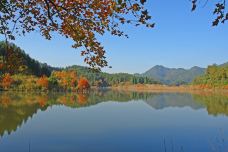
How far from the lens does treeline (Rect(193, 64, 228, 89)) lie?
103088 mm

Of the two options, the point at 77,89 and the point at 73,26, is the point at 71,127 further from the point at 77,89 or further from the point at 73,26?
the point at 77,89

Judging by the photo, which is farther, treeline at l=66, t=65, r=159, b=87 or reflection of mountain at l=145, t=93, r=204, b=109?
treeline at l=66, t=65, r=159, b=87

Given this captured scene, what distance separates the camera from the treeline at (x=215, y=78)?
103088 mm

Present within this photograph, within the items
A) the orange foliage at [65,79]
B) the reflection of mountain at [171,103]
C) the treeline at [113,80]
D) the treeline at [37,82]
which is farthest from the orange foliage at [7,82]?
the treeline at [113,80]

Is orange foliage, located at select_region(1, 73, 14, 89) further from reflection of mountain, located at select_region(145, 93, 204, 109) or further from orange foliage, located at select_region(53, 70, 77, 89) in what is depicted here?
reflection of mountain, located at select_region(145, 93, 204, 109)

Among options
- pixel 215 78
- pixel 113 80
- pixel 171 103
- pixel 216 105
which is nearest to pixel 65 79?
pixel 171 103

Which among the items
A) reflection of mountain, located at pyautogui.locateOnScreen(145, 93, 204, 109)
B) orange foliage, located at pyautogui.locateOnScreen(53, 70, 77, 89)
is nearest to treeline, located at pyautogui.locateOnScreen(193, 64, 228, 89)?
orange foliage, located at pyautogui.locateOnScreen(53, 70, 77, 89)

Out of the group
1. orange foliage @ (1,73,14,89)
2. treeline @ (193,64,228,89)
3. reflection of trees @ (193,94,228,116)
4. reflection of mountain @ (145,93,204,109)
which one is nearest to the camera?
reflection of trees @ (193,94,228,116)

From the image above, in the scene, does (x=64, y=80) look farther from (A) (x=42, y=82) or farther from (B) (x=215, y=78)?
A: (B) (x=215, y=78)

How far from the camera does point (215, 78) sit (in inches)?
4237

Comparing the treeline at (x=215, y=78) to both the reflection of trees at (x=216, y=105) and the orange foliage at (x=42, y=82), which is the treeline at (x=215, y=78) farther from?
the orange foliage at (x=42, y=82)

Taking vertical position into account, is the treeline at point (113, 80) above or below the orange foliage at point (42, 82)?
above

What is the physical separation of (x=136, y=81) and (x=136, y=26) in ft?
557

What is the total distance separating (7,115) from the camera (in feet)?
91.4
